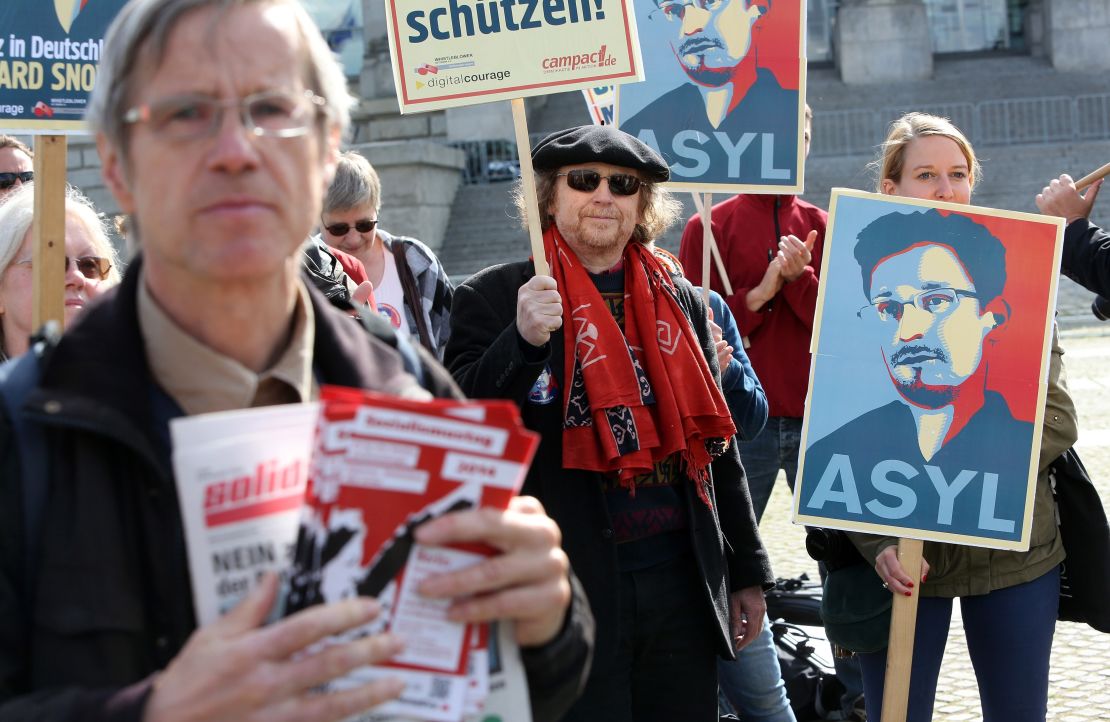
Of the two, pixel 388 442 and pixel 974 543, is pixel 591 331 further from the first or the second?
pixel 388 442

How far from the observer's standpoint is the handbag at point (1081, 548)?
3.45 meters

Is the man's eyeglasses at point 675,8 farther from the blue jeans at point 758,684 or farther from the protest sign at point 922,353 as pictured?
the blue jeans at point 758,684

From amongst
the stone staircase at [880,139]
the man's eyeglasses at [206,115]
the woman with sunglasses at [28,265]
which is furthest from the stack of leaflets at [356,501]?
the stone staircase at [880,139]

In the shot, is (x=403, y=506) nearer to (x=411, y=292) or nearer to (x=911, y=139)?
(x=911, y=139)

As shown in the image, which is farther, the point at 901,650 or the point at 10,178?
the point at 10,178

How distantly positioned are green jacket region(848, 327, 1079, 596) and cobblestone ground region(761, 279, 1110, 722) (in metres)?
0.16

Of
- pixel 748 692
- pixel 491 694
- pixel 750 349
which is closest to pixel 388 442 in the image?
pixel 491 694

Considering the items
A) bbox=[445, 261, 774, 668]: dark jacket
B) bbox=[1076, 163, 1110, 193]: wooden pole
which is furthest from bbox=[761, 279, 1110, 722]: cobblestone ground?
bbox=[1076, 163, 1110, 193]: wooden pole

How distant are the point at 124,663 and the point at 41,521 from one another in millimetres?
173

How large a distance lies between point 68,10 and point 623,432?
1493mm

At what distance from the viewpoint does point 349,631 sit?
4.56 feet

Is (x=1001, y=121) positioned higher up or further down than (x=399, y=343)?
higher up

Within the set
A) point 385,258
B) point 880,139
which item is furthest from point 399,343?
point 880,139

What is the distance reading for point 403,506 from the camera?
142 centimetres
